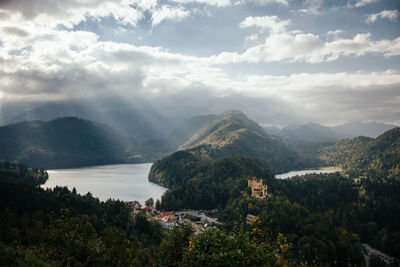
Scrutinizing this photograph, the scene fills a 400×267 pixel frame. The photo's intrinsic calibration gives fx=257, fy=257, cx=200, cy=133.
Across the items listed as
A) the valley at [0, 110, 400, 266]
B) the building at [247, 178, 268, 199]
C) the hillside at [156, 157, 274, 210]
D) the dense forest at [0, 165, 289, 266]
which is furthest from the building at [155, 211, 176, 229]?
the dense forest at [0, 165, 289, 266]

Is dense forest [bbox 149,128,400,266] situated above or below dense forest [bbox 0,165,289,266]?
below

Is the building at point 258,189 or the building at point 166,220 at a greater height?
the building at point 258,189

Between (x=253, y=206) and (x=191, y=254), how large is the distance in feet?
249

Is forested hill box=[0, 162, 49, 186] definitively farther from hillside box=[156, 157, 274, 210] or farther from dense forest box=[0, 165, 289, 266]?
dense forest box=[0, 165, 289, 266]

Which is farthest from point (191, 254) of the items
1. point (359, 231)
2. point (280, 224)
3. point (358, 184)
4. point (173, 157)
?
point (173, 157)

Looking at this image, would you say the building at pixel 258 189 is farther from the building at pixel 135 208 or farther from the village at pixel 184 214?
the building at pixel 135 208

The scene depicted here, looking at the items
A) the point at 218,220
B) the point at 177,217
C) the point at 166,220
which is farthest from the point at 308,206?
the point at 166,220

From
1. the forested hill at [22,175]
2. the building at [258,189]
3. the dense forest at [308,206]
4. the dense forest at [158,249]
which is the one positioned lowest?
the dense forest at [308,206]

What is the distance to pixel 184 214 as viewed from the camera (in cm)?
9294

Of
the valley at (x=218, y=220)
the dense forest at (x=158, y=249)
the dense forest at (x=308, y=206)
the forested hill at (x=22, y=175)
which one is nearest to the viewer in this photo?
the dense forest at (x=158, y=249)

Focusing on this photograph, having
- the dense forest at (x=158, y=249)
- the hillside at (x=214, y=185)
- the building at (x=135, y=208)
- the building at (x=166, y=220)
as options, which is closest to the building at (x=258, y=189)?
the hillside at (x=214, y=185)

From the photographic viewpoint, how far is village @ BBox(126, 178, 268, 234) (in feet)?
253

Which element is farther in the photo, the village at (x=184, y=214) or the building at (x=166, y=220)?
the village at (x=184, y=214)

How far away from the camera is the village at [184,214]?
77.1 meters
